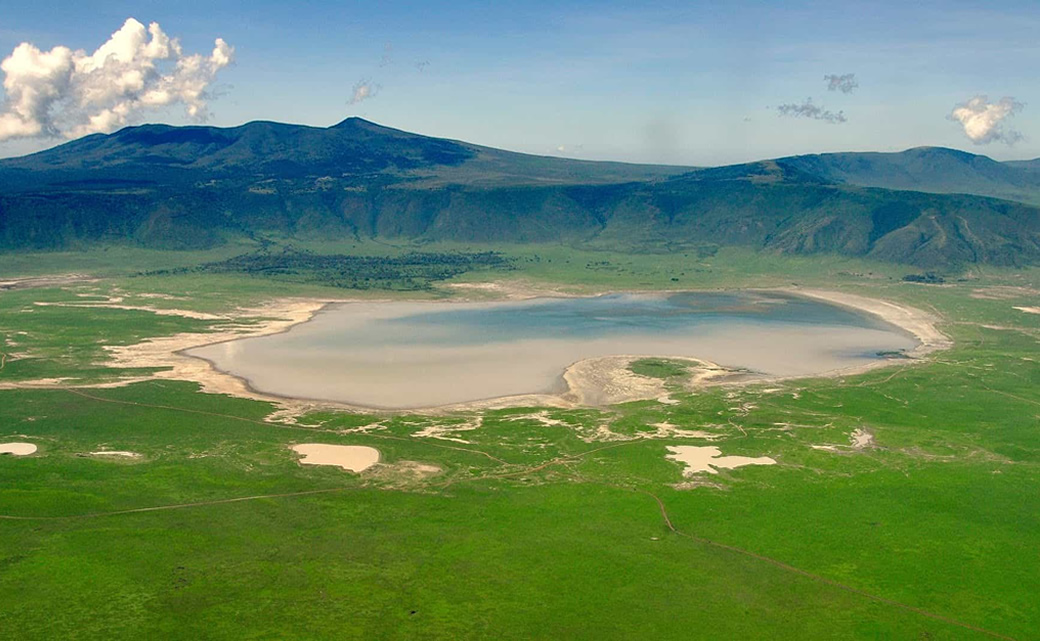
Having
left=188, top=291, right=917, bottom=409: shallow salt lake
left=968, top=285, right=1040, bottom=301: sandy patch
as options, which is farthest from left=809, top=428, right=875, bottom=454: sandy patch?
left=968, top=285, right=1040, bottom=301: sandy patch

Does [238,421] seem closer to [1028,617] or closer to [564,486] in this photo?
[564,486]

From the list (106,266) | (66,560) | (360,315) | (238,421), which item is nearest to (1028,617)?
(66,560)

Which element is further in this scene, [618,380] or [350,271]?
[350,271]

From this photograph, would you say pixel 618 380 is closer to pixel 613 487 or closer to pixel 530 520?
pixel 613 487

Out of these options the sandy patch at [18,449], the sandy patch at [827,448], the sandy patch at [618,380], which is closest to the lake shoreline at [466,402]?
the sandy patch at [618,380]

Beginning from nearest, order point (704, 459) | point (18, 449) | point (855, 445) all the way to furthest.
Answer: point (18, 449) → point (704, 459) → point (855, 445)

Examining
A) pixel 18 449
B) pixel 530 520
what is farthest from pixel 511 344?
pixel 18 449
